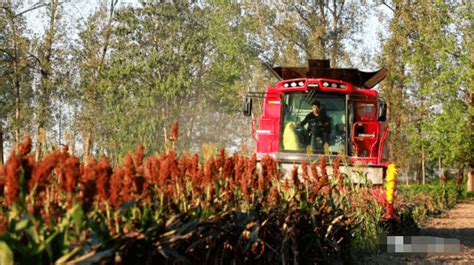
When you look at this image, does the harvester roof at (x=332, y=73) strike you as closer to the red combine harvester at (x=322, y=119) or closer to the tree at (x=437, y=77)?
the red combine harvester at (x=322, y=119)

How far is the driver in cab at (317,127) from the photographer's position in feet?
45.8

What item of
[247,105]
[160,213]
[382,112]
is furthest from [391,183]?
[160,213]

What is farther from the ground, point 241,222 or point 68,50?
point 68,50

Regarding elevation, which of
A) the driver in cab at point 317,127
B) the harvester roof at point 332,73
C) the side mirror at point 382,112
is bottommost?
the driver in cab at point 317,127

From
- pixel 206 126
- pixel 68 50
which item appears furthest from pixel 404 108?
pixel 206 126

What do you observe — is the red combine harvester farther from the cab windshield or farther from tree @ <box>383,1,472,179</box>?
tree @ <box>383,1,472,179</box>

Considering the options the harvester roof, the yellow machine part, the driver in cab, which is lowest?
the yellow machine part

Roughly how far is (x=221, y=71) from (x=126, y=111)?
1031 centimetres

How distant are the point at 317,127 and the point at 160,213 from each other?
10.2 meters

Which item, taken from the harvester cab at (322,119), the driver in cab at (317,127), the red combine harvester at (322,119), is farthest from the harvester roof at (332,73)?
the driver in cab at (317,127)

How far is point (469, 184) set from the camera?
132ft

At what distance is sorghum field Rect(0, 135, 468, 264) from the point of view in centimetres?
323

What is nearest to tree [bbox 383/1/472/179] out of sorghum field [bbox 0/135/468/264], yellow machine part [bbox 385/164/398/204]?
yellow machine part [bbox 385/164/398/204]

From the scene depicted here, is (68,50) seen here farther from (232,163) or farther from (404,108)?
(232,163)
